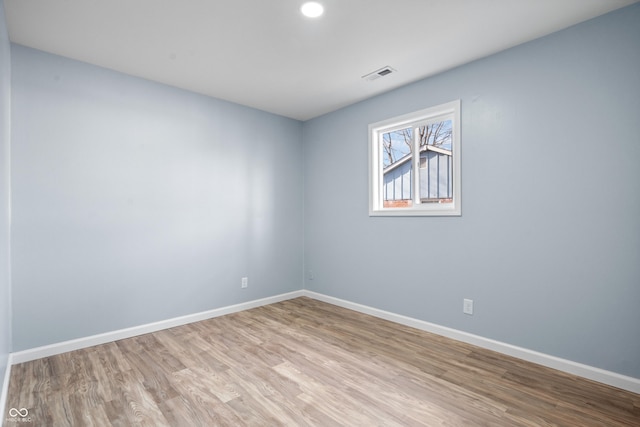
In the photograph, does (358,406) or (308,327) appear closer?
(358,406)

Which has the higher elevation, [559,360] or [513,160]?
[513,160]

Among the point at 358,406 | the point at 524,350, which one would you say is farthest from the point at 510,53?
the point at 358,406

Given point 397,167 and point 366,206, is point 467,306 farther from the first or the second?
point 397,167

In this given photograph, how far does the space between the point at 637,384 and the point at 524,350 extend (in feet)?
2.08

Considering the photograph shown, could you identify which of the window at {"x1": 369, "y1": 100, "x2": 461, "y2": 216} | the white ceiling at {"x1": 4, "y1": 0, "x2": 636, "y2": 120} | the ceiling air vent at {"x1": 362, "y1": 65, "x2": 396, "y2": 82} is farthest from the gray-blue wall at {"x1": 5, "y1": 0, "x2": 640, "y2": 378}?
the ceiling air vent at {"x1": 362, "y1": 65, "x2": 396, "y2": 82}

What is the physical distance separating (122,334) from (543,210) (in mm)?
3871

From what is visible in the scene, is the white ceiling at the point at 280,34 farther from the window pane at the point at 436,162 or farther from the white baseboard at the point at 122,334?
the white baseboard at the point at 122,334

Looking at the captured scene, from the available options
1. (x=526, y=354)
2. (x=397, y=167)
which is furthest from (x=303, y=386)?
(x=397, y=167)

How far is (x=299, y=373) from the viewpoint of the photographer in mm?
2289

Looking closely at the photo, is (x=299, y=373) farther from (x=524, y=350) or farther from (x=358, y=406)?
(x=524, y=350)

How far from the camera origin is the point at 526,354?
246 centimetres

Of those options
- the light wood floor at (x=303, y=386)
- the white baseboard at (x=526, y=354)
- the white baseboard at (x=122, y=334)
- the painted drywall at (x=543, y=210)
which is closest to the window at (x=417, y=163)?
the painted drywall at (x=543, y=210)

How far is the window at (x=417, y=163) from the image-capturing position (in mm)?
2994

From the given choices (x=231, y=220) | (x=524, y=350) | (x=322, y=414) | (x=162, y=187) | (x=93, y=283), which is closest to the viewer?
(x=322, y=414)
